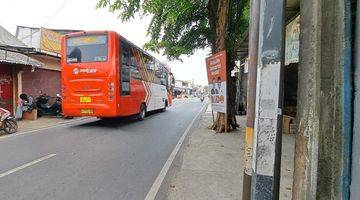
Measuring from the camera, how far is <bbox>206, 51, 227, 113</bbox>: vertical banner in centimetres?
1134

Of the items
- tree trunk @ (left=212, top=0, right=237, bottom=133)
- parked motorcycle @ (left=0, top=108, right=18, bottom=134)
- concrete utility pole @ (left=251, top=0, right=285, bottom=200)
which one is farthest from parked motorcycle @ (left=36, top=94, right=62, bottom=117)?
concrete utility pole @ (left=251, top=0, right=285, bottom=200)

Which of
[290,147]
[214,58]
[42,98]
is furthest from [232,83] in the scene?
[42,98]

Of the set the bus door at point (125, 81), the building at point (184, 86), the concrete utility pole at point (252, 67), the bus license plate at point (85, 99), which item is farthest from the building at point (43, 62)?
the building at point (184, 86)

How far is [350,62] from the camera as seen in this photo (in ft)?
10.1

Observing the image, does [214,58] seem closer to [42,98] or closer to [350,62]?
[350,62]

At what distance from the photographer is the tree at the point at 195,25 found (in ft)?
33.9

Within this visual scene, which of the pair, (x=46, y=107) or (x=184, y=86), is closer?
(x=46, y=107)

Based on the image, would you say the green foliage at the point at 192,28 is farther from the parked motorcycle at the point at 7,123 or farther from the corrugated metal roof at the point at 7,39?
the corrugated metal roof at the point at 7,39

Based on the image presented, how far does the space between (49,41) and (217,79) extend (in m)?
17.0

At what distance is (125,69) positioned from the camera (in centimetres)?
1387

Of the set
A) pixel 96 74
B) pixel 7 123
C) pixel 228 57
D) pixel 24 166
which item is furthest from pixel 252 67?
pixel 7 123

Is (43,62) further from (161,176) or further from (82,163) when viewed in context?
(161,176)

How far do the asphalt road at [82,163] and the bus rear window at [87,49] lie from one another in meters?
2.86

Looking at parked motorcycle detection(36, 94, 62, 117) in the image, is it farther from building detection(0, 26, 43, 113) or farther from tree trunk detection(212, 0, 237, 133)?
tree trunk detection(212, 0, 237, 133)
